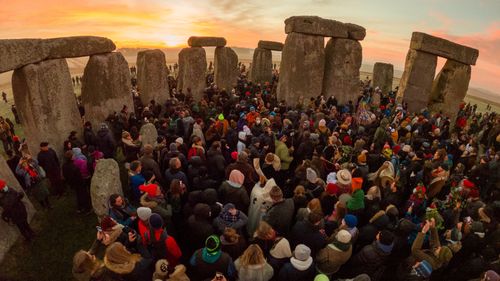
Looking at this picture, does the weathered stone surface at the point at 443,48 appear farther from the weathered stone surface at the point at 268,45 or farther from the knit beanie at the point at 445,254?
the knit beanie at the point at 445,254

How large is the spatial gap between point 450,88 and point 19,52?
2156cm

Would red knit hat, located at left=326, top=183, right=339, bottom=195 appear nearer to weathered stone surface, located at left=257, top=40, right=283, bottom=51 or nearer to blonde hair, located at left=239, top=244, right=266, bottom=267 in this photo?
blonde hair, located at left=239, top=244, right=266, bottom=267

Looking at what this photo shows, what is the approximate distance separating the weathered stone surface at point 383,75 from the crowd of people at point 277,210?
50.7 feet

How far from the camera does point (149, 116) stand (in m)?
12.8

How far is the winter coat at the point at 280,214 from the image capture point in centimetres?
613

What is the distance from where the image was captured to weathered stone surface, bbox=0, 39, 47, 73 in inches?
335

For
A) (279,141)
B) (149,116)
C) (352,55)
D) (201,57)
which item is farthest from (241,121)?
(352,55)

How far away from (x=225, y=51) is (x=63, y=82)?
13.1 metres

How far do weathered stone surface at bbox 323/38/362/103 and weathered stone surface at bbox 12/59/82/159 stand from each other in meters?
14.4

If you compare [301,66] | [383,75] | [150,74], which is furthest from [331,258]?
[383,75]

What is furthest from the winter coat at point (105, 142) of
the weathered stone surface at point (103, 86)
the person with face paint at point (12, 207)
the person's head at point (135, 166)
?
the person's head at point (135, 166)

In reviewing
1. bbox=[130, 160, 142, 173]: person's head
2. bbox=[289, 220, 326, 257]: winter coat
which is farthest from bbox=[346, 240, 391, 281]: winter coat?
bbox=[130, 160, 142, 173]: person's head

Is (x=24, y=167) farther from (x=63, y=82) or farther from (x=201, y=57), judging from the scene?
(x=201, y=57)

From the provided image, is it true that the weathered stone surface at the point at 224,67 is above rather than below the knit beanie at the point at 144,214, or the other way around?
above
